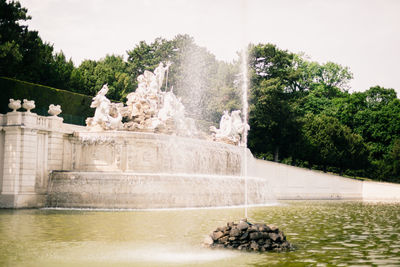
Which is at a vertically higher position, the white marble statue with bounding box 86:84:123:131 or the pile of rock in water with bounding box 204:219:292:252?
the white marble statue with bounding box 86:84:123:131

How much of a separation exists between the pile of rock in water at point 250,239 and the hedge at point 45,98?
70.8ft

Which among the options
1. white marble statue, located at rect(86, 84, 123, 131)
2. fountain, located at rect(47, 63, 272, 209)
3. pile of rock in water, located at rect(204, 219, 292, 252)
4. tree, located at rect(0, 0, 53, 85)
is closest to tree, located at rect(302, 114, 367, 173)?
fountain, located at rect(47, 63, 272, 209)

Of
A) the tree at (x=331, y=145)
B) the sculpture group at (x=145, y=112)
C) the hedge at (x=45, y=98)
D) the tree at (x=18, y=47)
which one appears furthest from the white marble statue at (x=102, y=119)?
the tree at (x=331, y=145)

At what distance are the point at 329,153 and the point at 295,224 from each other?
40825mm

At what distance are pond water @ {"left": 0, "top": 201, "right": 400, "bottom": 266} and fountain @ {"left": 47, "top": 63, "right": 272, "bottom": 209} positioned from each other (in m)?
6.23

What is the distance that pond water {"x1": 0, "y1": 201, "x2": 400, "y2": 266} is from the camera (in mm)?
8906

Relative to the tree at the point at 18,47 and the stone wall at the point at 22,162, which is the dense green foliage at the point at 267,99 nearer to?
the tree at the point at 18,47

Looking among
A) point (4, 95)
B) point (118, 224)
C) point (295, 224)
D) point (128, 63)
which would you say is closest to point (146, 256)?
point (118, 224)

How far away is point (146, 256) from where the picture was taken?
371 inches

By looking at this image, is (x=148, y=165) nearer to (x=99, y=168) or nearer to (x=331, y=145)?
(x=99, y=168)

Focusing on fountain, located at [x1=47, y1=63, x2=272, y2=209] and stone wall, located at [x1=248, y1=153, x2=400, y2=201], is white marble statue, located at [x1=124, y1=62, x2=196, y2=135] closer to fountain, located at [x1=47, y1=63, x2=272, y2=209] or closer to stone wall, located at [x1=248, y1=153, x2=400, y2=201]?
fountain, located at [x1=47, y1=63, x2=272, y2=209]

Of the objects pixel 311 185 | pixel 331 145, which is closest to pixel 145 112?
pixel 311 185

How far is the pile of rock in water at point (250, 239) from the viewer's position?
1012 cm

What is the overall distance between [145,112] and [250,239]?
23.0 m
